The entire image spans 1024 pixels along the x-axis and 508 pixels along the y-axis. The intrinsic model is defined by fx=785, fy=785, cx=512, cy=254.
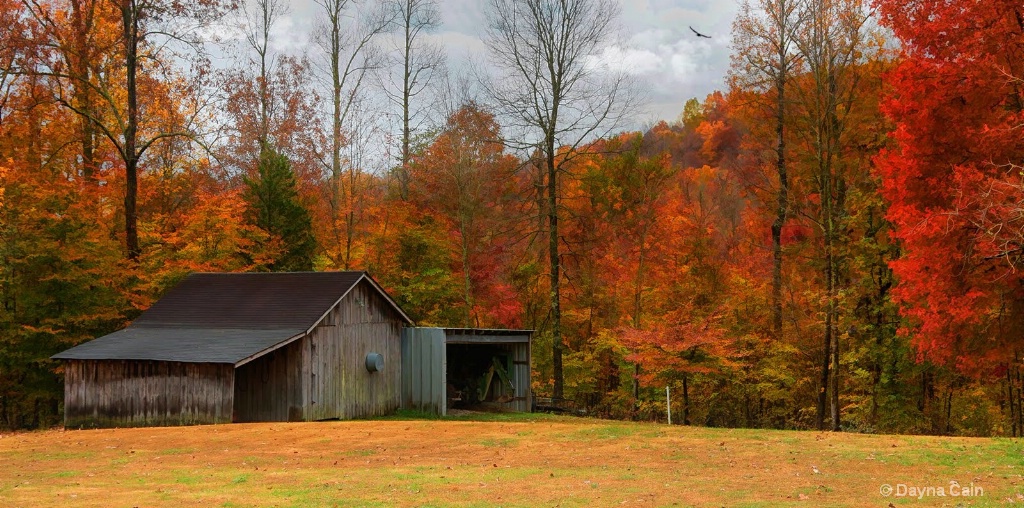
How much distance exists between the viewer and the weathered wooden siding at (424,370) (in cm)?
2422

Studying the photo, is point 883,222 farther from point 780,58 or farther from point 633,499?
point 633,499

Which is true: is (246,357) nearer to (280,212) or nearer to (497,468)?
(497,468)

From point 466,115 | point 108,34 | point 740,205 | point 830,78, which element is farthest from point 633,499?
point 740,205

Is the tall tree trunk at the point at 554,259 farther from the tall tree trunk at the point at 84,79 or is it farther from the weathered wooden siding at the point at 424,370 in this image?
the tall tree trunk at the point at 84,79

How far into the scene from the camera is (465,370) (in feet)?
97.6

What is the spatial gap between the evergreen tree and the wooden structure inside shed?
781cm

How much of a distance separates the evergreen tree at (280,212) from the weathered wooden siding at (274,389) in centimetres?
991

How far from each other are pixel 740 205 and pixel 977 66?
3092 cm

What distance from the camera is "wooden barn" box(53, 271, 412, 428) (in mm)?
19984

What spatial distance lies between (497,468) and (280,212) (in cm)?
2156

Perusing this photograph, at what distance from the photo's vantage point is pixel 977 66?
16047mm

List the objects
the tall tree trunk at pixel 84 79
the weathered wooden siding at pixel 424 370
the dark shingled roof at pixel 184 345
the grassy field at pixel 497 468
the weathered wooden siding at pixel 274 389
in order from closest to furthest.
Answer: the grassy field at pixel 497 468
the dark shingled roof at pixel 184 345
the weathered wooden siding at pixel 274 389
the weathered wooden siding at pixel 424 370
the tall tree trunk at pixel 84 79

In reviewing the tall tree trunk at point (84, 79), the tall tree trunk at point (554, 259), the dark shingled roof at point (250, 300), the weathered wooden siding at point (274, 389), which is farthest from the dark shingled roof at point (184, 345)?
the tall tree trunk at point (554, 259)

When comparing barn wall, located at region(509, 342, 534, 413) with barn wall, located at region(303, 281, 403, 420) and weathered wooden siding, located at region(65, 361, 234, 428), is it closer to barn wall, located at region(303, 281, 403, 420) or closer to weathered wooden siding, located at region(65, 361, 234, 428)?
barn wall, located at region(303, 281, 403, 420)
